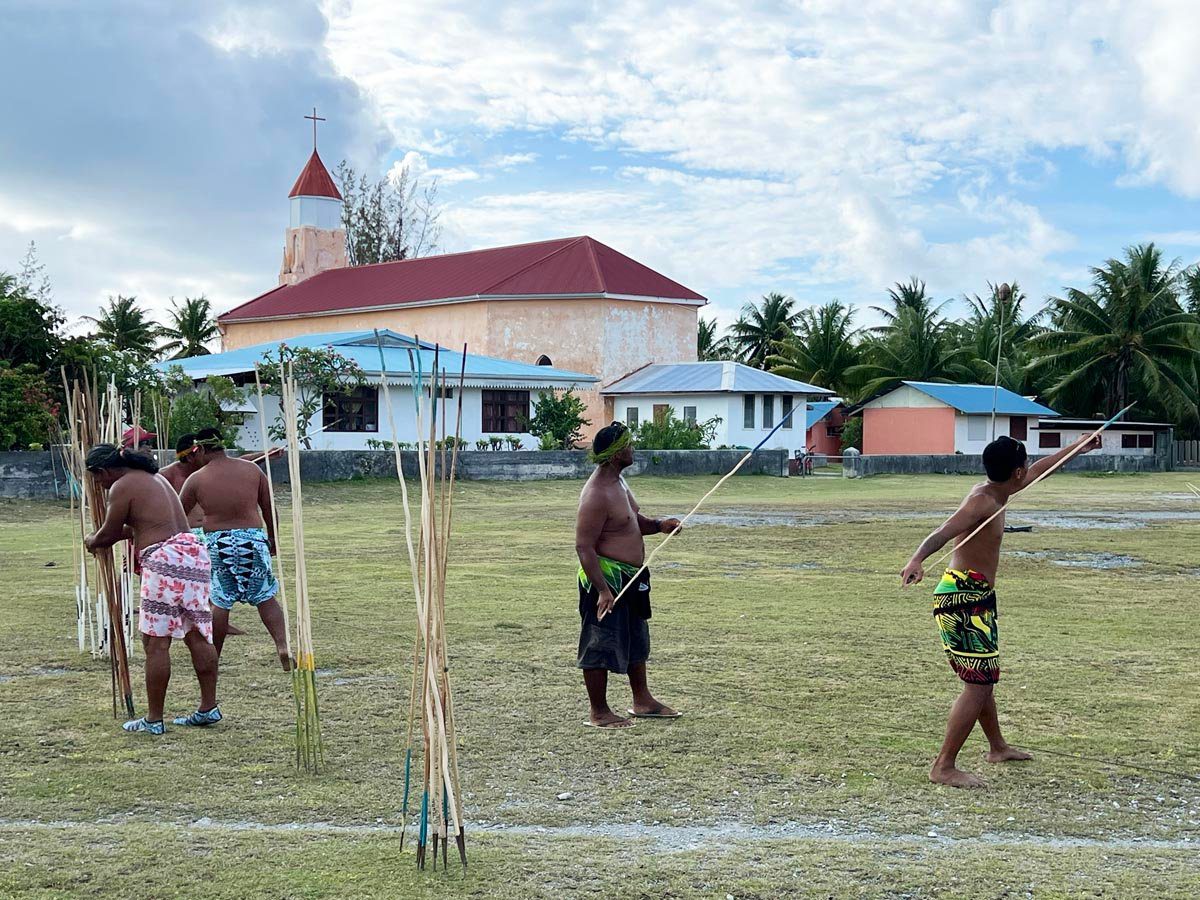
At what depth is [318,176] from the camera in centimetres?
6206

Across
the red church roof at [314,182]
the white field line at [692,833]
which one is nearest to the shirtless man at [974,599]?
the white field line at [692,833]

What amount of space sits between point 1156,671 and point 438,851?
562 cm

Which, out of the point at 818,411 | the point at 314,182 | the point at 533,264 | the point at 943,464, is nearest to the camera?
the point at 943,464

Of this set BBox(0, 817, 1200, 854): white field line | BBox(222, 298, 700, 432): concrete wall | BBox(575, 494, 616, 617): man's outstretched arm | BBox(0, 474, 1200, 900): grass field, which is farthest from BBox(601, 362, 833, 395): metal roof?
BBox(0, 817, 1200, 854): white field line

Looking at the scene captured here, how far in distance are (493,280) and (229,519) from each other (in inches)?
1694

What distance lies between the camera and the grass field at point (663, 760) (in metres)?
4.74

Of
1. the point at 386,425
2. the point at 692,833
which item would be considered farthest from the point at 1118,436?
the point at 692,833

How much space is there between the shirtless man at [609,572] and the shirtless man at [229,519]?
2287 millimetres

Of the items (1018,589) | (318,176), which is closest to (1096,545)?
(1018,589)

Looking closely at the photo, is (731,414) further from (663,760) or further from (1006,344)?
(663,760)

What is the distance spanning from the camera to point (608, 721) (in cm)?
717

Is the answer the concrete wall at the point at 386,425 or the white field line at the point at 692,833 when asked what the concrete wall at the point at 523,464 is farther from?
the white field line at the point at 692,833

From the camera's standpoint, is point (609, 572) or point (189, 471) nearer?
point (609, 572)

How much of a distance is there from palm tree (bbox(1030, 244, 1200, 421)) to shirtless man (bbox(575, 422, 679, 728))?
48356 millimetres
